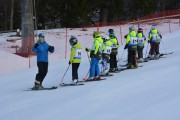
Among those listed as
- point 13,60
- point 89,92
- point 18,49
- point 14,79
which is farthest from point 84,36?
point 89,92

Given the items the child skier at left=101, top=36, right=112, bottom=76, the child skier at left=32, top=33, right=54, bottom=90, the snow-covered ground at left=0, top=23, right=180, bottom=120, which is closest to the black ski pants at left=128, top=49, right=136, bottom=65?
the snow-covered ground at left=0, top=23, right=180, bottom=120

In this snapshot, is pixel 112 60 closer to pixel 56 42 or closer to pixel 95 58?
pixel 95 58

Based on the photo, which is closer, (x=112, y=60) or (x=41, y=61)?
(x=41, y=61)

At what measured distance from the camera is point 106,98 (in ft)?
37.8

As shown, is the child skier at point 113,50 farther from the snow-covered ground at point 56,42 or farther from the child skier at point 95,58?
the snow-covered ground at point 56,42

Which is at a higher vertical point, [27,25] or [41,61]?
[27,25]

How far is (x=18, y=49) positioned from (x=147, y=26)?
1588 cm

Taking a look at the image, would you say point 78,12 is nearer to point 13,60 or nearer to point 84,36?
point 84,36

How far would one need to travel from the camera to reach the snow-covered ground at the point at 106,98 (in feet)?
32.2

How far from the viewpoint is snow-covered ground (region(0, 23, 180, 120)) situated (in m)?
9.80

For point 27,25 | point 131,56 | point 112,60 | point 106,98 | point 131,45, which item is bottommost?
point 106,98

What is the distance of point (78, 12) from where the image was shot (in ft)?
144

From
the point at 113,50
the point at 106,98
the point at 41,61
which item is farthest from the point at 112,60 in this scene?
the point at 106,98

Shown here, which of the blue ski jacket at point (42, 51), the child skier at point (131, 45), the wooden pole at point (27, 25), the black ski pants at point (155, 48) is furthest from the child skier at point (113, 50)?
the wooden pole at point (27, 25)
